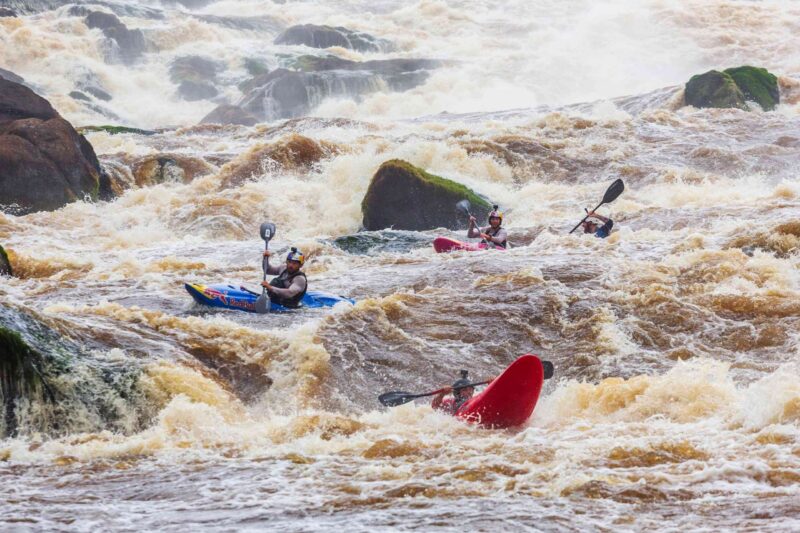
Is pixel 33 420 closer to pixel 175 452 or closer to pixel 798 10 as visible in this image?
pixel 175 452

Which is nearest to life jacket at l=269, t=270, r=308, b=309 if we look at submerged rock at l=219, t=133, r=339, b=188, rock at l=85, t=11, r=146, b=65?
submerged rock at l=219, t=133, r=339, b=188

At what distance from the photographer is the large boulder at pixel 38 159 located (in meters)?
15.0

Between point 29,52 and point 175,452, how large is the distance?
3193cm

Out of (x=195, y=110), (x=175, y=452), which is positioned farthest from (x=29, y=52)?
(x=175, y=452)

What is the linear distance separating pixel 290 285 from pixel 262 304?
38 centimetres

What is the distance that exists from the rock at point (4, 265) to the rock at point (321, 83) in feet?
75.9

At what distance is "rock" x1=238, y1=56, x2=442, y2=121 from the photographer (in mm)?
34344

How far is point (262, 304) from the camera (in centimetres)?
910

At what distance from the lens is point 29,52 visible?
3416cm

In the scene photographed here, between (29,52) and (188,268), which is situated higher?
(29,52)

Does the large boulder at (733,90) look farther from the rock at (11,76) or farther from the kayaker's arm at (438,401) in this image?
the rock at (11,76)

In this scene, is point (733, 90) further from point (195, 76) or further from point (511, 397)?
point (195, 76)

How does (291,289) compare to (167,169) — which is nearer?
(291,289)

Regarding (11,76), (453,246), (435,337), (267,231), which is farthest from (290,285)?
(11,76)
